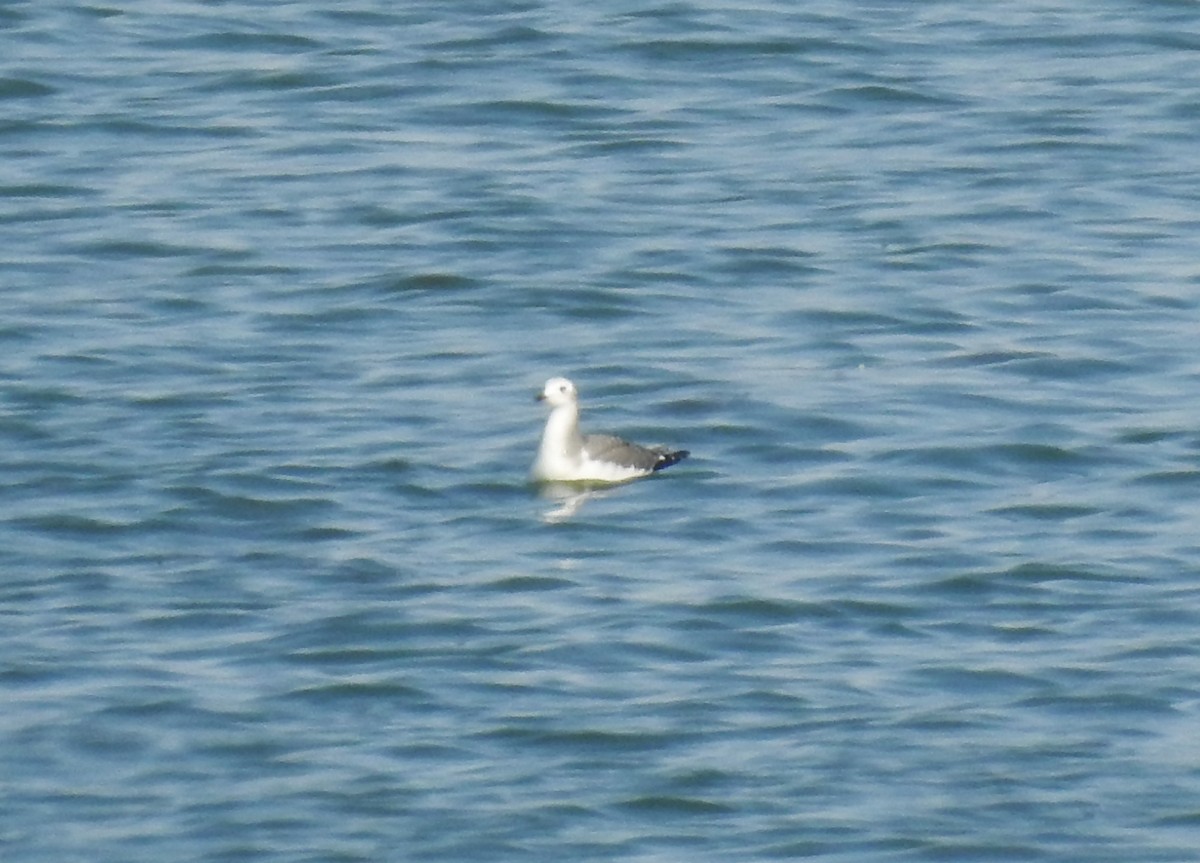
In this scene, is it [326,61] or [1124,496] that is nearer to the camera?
[1124,496]

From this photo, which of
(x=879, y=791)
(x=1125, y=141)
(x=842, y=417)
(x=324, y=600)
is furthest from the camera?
(x=1125, y=141)

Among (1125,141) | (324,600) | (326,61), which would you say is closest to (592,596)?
(324,600)

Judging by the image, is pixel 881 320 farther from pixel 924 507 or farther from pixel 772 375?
pixel 924 507

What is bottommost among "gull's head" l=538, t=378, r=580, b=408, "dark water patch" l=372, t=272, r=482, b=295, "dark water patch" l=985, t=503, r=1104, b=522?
"dark water patch" l=985, t=503, r=1104, b=522

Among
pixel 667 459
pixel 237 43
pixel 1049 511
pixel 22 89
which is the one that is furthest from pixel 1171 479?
pixel 237 43

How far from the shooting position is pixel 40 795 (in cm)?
1103

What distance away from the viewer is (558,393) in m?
15.2

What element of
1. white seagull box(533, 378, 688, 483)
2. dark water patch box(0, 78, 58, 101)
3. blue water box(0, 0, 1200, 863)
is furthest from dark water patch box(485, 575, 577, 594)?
dark water patch box(0, 78, 58, 101)

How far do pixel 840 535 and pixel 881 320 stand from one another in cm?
364

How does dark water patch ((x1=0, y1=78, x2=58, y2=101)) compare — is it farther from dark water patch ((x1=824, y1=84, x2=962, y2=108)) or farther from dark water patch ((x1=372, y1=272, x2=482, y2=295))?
dark water patch ((x1=824, y1=84, x2=962, y2=108))

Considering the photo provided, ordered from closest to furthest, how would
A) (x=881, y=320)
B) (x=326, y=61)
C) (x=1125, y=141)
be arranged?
(x=881, y=320) → (x=1125, y=141) → (x=326, y=61)

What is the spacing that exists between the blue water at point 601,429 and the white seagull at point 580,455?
0.13 m

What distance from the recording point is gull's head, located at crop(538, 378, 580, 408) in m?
15.2

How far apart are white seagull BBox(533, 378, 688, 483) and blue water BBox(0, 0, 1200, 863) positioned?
130 millimetres
